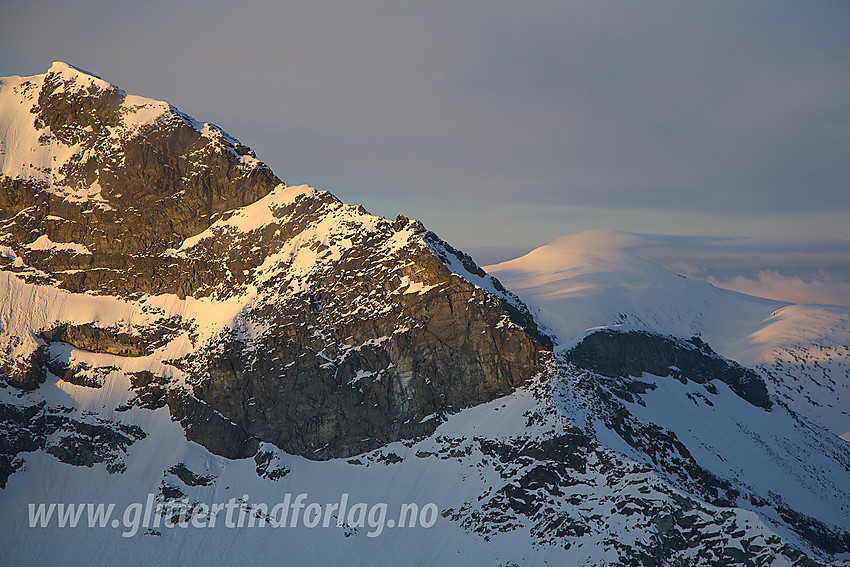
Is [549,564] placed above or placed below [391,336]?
below

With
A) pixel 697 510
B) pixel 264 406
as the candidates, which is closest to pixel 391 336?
pixel 264 406

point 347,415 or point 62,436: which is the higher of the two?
point 347,415

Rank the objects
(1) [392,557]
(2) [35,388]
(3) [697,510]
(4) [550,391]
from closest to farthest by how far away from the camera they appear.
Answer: (3) [697,510]
(1) [392,557]
(4) [550,391]
(2) [35,388]

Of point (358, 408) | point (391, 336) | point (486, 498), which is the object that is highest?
point (391, 336)

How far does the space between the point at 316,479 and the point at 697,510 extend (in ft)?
253

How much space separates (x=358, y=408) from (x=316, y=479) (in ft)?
56.6

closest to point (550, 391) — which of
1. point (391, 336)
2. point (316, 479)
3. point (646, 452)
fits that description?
point (646, 452)

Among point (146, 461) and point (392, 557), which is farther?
point (146, 461)

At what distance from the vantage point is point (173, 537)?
17312 centimetres

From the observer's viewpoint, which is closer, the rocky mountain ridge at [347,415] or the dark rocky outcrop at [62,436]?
the rocky mountain ridge at [347,415]

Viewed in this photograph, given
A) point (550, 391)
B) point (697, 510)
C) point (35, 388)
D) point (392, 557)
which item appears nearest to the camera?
point (697, 510)

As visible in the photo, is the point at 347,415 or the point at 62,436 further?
the point at 347,415

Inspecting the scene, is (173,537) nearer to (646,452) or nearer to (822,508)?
(646,452)

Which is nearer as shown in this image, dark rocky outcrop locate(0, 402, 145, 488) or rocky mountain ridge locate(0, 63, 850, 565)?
rocky mountain ridge locate(0, 63, 850, 565)
